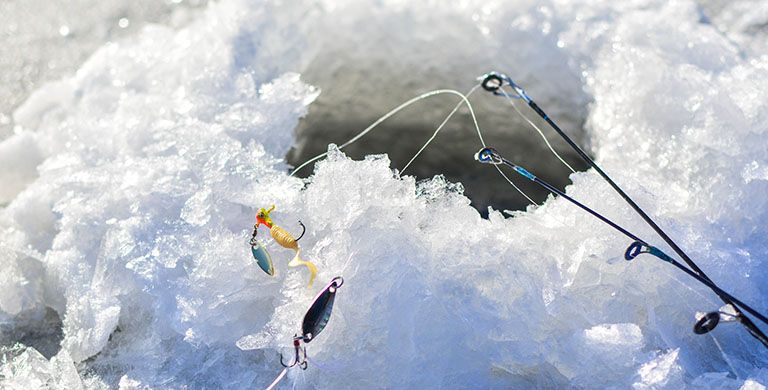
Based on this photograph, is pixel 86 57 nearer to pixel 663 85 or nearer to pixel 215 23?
pixel 215 23

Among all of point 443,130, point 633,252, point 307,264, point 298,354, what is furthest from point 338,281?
point 443,130

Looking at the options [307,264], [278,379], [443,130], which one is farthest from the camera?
[443,130]

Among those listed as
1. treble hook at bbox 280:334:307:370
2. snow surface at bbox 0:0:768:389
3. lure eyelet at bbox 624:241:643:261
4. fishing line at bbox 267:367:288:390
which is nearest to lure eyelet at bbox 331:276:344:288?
snow surface at bbox 0:0:768:389

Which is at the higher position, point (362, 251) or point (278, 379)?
point (362, 251)

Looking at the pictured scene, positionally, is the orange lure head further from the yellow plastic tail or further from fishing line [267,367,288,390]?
fishing line [267,367,288,390]

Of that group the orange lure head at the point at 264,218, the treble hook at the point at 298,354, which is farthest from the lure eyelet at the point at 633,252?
the orange lure head at the point at 264,218

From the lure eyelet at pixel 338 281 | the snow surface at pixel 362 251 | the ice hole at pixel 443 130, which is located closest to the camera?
the lure eyelet at pixel 338 281

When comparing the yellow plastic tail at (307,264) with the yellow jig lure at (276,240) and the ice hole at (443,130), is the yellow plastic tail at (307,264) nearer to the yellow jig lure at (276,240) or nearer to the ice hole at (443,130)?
the yellow jig lure at (276,240)

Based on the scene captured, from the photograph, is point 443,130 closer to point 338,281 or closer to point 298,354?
point 338,281

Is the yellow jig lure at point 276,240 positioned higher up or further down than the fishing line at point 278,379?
higher up

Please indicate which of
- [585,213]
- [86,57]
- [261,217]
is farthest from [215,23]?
[585,213]
